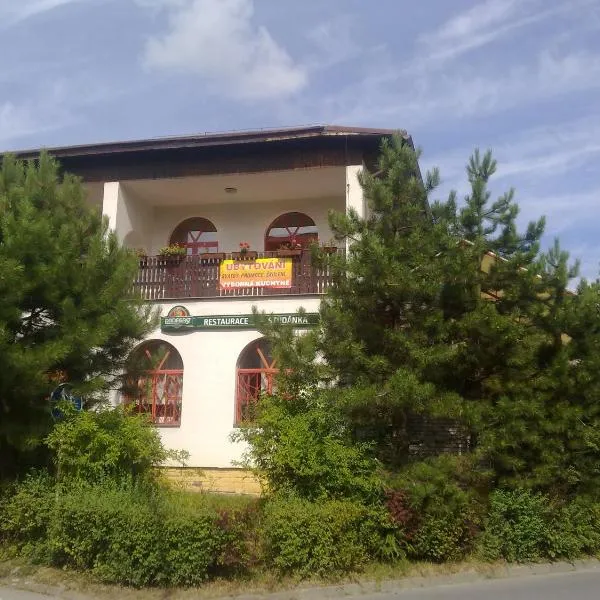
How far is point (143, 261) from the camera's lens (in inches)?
559

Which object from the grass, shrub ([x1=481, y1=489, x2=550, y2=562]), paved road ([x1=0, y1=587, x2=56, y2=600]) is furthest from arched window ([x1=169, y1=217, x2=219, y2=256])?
shrub ([x1=481, y1=489, x2=550, y2=562])

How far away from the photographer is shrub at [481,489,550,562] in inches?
327

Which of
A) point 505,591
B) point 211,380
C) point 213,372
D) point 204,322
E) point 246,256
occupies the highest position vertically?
point 246,256

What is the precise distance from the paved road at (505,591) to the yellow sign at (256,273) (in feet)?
22.8

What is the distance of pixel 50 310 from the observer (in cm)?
919

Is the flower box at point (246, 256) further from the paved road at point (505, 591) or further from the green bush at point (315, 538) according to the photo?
the paved road at point (505, 591)

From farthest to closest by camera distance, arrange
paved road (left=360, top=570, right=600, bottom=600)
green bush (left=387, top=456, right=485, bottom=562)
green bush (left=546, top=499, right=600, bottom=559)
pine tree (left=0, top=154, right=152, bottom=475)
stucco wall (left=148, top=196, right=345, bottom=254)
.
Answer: stucco wall (left=148, top=196, right=345, bottom=254)
pine tree (left=0, top=154, right=152, bottom=475)
green bush (left=546, top=499, right=600, bottom=559)
green bush (left=387, top=456, right=485, bottom=562)
paved road (left=360, top=570, right=600, bottom=600)

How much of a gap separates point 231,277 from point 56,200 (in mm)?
4233

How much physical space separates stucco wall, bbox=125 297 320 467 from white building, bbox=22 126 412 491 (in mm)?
20

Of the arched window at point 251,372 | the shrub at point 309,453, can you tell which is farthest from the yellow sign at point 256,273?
the shrub at point 309,453

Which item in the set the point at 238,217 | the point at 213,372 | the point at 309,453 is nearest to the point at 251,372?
the point at 213,372

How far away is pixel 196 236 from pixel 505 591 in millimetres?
11427

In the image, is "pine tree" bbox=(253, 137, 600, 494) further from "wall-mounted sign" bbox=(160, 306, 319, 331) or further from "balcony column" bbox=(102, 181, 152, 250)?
"balcony column" bbox=(102, 181, 152, 250)

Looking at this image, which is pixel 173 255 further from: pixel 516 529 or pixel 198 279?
pixel 516 529
